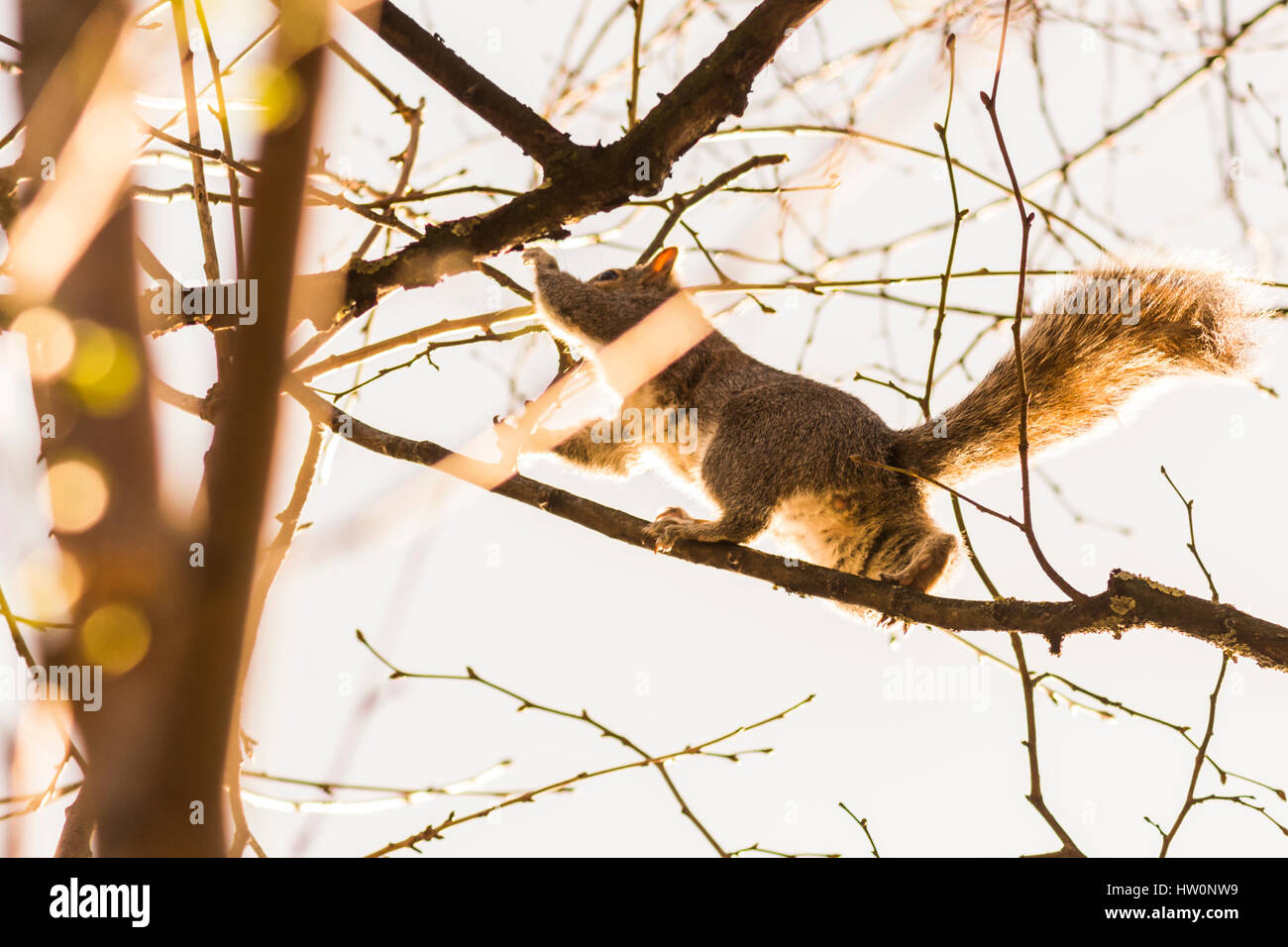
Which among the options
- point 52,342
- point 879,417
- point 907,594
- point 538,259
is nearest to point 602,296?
point 538,259

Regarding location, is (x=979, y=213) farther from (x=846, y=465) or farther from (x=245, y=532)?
(x=245, y=532)

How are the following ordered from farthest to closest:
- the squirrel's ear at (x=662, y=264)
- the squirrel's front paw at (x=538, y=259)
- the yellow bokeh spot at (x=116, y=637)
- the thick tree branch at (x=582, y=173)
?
1. the squirrel's ear at (x=662, y=264)
2. the squirrel's front paw at (x=538, y=259)
3. the thick tree branch at (x=582, y=173)
4. the yellow bokeh spot at (x=116, y=637)

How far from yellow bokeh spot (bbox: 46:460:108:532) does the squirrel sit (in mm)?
1993

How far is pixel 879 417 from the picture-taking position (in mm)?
3846

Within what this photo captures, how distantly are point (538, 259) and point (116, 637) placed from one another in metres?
3.33

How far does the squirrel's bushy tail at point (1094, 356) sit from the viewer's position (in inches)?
116

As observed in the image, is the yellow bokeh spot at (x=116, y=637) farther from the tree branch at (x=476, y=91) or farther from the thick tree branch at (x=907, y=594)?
the tree branch at (x=476, y=91)

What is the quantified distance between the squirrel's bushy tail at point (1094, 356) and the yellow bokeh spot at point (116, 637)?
296 cm

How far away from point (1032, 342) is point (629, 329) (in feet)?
5.17

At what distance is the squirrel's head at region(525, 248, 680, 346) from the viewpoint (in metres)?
3.78

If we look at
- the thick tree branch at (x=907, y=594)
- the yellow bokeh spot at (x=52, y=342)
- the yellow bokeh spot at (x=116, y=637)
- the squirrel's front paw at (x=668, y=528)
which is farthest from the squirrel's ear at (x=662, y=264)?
the yellow bokeh spot at (x=116, y=637)

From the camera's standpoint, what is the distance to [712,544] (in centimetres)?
309

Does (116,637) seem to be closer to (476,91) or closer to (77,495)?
(77,495)
